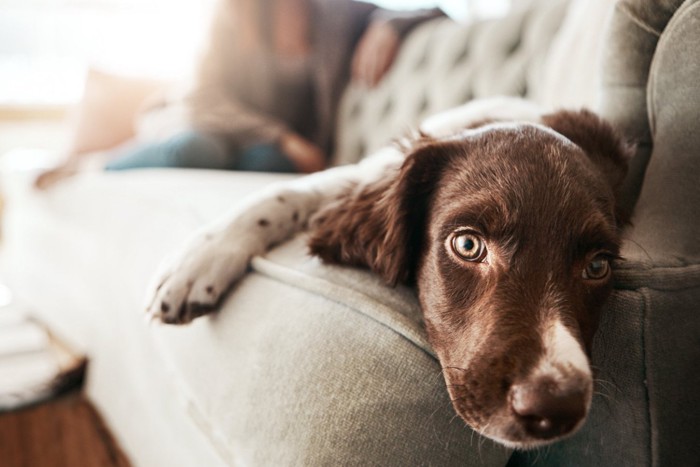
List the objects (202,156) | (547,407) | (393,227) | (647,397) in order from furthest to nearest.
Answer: (202,156), (393,227), (647,397), (547,407)

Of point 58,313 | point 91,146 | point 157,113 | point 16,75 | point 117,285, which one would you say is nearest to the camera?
point 117,285

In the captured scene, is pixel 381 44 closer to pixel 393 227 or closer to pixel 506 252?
pixel 393 227

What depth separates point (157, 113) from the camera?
357cm

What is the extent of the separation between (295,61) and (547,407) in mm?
3635

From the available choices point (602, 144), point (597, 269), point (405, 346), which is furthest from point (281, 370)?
point (602, 144)

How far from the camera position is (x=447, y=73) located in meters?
3.24

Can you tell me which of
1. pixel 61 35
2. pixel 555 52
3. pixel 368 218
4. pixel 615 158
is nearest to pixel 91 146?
pixel 61 35

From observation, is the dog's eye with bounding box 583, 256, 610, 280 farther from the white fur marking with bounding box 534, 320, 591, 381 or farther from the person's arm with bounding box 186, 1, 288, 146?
the person's arm with bounding box 186, 1, 288, 146

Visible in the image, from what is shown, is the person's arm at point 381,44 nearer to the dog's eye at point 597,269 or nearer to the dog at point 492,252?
the dog at point 492,252

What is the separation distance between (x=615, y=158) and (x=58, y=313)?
114 inches

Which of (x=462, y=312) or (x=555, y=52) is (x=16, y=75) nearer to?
(x=555, y=52)

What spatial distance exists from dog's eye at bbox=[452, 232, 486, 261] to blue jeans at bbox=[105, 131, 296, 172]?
2.10 metres

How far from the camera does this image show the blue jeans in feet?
9.48

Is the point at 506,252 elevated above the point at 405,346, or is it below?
above
